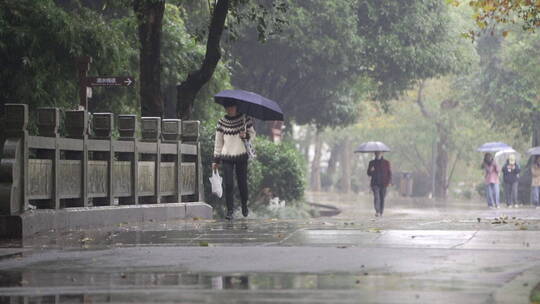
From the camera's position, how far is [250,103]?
62.4 ft

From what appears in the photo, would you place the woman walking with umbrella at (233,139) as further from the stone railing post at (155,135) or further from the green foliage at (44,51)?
the green foliage at (44,51)

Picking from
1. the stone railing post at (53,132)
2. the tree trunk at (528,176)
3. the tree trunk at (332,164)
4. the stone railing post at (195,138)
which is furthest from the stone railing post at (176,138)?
the tree trunk at (332,164)

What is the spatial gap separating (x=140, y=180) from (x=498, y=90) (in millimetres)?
38756

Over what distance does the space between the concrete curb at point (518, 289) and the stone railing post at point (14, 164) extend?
7060 mm

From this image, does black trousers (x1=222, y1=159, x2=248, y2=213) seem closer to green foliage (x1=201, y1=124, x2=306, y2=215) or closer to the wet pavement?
the wet pavement

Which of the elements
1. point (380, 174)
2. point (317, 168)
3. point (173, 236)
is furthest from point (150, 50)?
point (317, 168)

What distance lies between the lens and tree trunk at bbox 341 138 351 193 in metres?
84.9

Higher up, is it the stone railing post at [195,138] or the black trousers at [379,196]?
the stone railing post at [195,138]

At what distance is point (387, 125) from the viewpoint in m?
77.2

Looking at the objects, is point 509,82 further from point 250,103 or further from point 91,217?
point 91,217

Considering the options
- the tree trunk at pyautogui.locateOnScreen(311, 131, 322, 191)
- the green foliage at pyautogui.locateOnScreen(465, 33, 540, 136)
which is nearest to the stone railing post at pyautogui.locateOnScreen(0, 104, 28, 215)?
the green foliage at pyautogui.locateOnScreen(465, 33, 540, 136)

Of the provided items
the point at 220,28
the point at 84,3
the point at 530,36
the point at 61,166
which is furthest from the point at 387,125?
the point at 61,166

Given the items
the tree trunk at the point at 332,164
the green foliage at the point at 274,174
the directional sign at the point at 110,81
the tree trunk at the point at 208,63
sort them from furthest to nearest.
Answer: the tree trunk at the point at 332,164 < the green foliage at the point at 274,174 < the tree trunk at the point at 208,63 < the directional sign at the point at 110,81

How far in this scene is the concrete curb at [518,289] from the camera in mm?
8258
